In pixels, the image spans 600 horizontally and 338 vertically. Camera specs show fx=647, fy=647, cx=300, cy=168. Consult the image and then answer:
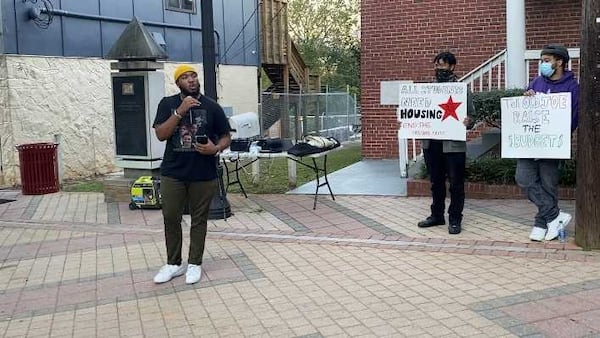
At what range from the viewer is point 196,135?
554 cm

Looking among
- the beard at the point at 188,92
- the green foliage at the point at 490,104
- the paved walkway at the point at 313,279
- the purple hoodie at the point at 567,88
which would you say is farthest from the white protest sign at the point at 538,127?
the beard at the point at 188,92

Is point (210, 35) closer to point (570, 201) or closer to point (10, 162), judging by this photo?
point (570, 201)

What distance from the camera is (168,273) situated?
5.71 meters

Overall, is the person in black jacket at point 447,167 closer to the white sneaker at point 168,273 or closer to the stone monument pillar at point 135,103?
the white sneaker at point 168,273

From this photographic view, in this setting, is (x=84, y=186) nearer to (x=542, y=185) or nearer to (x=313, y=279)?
(x=313, y=279)

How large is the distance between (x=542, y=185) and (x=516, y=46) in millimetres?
3942

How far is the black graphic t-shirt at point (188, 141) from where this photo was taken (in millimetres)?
5531

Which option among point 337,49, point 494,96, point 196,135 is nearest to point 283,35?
point 337,49

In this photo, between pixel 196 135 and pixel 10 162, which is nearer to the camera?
pixel 196 135

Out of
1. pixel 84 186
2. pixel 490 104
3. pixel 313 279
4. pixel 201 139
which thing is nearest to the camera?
pixel 201 139

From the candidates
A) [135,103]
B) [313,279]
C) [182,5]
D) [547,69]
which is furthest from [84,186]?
[547,69]

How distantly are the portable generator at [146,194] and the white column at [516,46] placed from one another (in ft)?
18.0

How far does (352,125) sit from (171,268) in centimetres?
2014

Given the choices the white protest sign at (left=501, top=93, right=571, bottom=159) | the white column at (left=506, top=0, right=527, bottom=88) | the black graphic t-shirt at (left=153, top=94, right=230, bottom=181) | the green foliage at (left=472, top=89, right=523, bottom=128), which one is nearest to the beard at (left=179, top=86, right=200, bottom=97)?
the black graphic t-shirt at (left=153, top=94, right=230, bottom=181)
